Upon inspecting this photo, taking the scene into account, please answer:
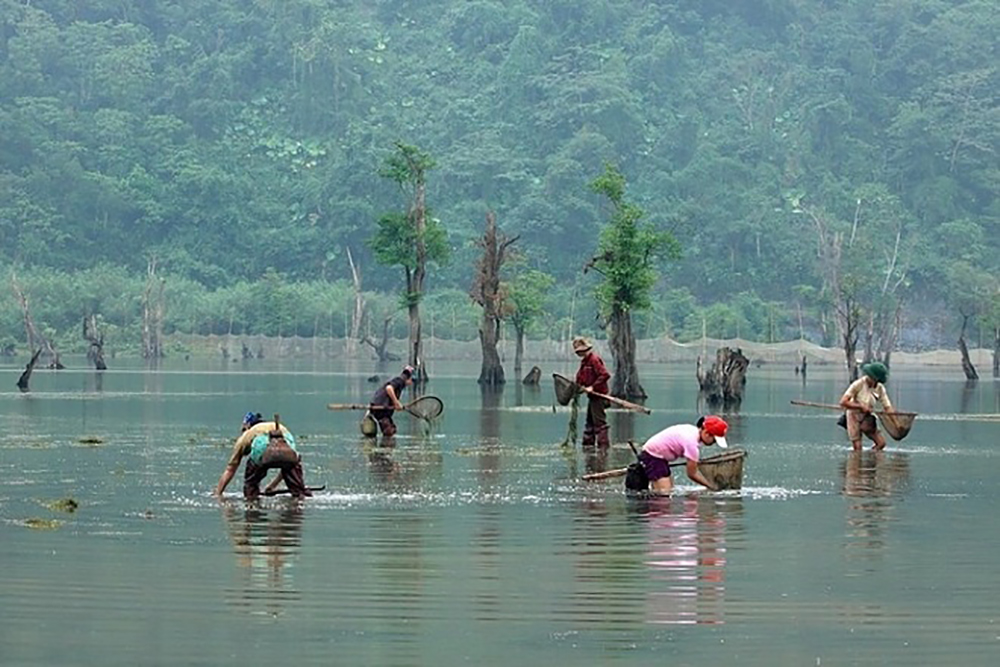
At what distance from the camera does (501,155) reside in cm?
15712

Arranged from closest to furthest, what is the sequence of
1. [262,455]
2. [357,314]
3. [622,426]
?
[262,455], [622,426], [357,314]

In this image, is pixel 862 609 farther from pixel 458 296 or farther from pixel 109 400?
pixel 458 296

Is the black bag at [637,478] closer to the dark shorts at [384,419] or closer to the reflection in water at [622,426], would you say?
the reflection in water at [622,426]

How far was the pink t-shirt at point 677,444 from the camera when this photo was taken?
27.6 metres

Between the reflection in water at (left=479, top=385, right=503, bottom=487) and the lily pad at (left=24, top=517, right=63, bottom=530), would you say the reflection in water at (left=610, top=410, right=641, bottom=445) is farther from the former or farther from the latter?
the lily pad at (left=24, top=517, right=63, bottom=530)

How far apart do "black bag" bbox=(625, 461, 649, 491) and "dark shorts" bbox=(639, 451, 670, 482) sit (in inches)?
6.5

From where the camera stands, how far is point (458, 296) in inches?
5531

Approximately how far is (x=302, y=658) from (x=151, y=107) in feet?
505

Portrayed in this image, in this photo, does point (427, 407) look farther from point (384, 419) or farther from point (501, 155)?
point (501, 155)

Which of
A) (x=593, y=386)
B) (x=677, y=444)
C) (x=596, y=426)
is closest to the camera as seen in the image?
(x=677, y=444)

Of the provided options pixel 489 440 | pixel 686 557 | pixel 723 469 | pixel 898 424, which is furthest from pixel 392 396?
pixel 686 557

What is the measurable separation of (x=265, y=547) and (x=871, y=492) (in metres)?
10.1

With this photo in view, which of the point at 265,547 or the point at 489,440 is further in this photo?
the point at 489,440

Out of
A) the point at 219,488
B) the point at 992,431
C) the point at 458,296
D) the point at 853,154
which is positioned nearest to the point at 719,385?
the point at 992,431
